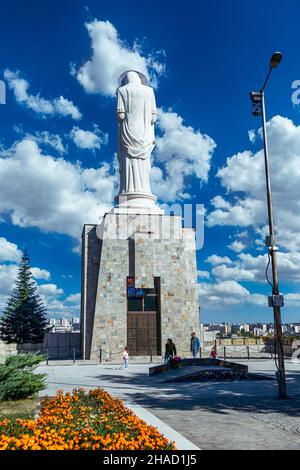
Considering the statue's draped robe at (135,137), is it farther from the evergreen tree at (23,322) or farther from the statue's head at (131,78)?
the evergreen tree at (23,322)

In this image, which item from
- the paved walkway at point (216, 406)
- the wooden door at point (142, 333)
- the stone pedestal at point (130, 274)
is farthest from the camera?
the wooden door at point (142, 333)

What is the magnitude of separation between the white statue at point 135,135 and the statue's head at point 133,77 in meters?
0.55

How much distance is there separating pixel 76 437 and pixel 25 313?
36.2m

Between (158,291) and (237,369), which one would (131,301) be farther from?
(237,369)

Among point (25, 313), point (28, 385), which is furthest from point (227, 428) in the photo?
point (25, 313)

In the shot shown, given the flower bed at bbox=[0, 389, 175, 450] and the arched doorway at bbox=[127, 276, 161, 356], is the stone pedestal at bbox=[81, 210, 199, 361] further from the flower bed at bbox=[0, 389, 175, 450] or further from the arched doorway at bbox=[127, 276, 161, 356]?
the flower bed at bbox=[0, 389, 175, 450]

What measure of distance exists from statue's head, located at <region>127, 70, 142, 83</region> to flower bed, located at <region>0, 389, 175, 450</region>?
26.1 meters

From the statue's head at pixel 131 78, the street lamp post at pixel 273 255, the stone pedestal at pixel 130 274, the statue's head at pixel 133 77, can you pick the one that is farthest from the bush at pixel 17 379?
the statue's head at pixel 131 78

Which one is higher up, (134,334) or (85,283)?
(85,283)

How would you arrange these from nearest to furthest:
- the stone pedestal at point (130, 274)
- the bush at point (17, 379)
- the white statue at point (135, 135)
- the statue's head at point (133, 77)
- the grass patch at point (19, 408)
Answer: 1. the grass patch at point (19, 408)
2. the bush at point (17, 379)
3. the stone pedestal at point (130, 274)
4. the white statue at point (135, 135)
5. the statue's head at point (133, 77)

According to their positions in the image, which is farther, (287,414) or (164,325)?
(164,325)

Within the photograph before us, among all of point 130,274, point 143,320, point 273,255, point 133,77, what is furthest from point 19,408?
point 133,77

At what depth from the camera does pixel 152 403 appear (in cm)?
1102

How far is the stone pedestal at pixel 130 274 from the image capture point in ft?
83.3
